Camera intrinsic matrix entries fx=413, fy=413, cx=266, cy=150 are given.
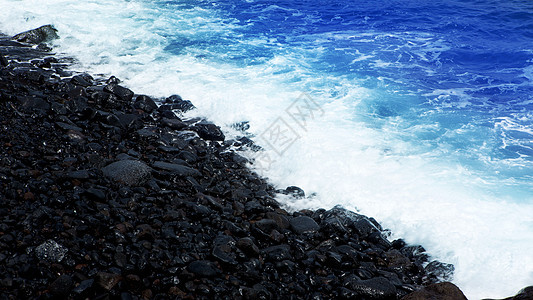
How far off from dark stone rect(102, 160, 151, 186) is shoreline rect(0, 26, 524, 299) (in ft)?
0.07

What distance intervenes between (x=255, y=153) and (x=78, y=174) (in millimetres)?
3129

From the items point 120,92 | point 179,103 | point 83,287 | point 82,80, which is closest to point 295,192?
point 83,287

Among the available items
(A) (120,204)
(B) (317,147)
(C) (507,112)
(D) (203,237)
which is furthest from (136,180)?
(C) (507,112)

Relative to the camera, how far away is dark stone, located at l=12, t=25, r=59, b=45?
11225 mm

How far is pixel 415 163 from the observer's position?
305 inches

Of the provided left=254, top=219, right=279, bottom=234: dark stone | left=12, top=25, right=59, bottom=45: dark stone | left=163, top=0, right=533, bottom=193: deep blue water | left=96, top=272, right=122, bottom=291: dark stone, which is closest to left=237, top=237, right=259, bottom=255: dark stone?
left=254, top=219, right=279, bottom=234: dark stone

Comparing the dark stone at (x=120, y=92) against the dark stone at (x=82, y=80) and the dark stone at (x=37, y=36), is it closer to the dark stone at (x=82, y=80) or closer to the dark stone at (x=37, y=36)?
the dark stone at (x=82, y=80)

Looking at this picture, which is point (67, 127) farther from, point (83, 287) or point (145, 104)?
point (83, 287)

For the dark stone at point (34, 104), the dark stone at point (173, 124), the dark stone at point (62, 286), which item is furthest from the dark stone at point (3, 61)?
the dark stone at point (62, 286)

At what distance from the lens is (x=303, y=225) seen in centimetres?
552

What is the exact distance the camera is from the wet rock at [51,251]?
405 cm

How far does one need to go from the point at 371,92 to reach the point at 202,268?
772 cm

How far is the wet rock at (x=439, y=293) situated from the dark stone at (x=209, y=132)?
15.0ft

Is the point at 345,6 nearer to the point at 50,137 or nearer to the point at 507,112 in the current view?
the point at 507,112
